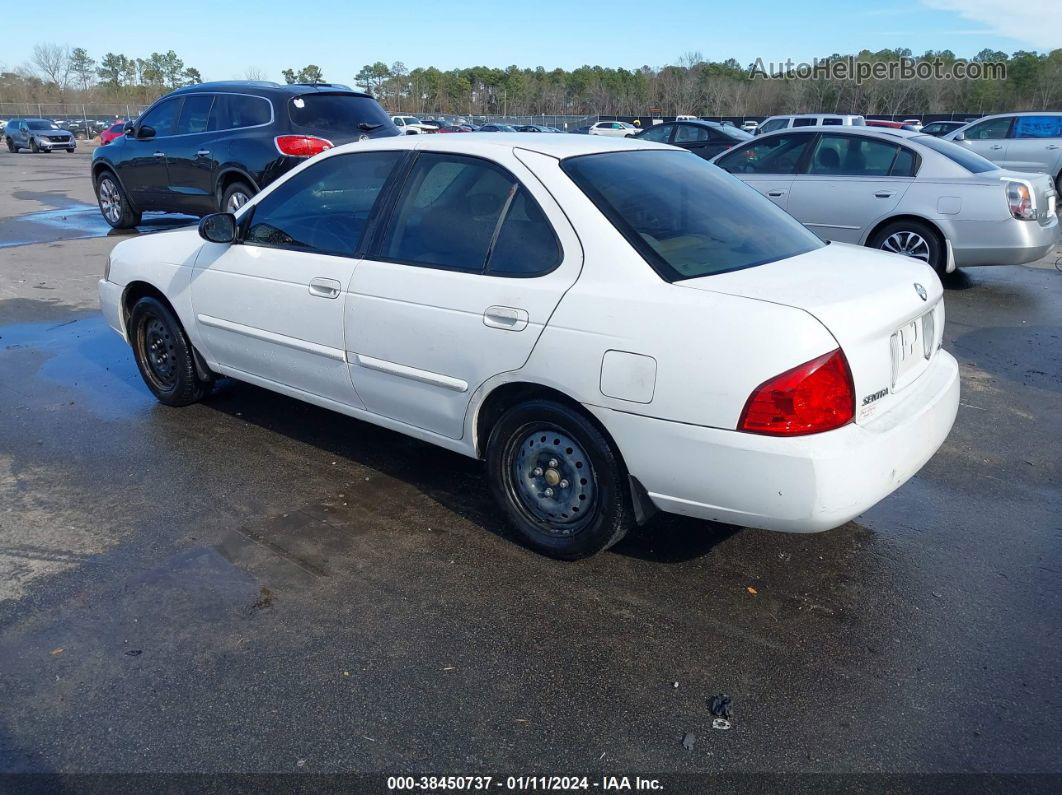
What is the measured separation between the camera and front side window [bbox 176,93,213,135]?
432 inches

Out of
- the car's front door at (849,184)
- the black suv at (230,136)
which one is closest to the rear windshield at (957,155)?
the car's front door at (849,184)

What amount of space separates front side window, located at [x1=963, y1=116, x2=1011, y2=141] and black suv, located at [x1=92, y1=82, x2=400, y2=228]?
12.4 meters

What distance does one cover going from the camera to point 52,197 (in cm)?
1814

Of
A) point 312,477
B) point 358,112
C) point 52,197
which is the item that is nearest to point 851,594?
point 312,477

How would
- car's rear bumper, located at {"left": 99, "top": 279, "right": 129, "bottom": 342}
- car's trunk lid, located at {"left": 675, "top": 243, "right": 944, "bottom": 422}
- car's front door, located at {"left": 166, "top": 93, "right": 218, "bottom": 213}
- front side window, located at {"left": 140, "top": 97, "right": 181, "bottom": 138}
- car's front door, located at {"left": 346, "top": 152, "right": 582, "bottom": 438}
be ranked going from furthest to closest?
1. front side window, located at {"left": 140, "top": 97, "right": 181, "bottom": 138}
2. car's front door, located at {"left": 166, "top": 93, "right": 218, "bottom": 213}
3. car's rear bumper, located at {"left": 99, "top": 279, "right": 129, "bottom": 342}
4. car's front door, located at {"left": 346, "top": 152, "right": 582, "bottom": 438}
5. car's trunk lid, located at {"left": 675, "top": 243, "right": 944, "bottom": 422}

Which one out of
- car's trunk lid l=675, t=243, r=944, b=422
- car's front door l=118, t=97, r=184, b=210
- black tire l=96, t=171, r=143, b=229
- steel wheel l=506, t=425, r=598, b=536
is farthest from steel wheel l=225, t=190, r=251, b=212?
car's trunk lid l=675, t=243, r=944, b=422

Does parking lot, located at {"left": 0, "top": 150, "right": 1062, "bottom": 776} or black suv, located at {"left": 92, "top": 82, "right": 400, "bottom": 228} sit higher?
black suv, located at {"left": 92, "top": 82, "right": 400, "bottom": 228}

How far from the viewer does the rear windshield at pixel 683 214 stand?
11.5ft

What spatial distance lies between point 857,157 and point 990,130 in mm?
10287

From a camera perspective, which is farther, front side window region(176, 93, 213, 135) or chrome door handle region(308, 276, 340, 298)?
front side window region(176, 93, 213, 135)

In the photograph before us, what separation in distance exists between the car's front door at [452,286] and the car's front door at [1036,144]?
16298 mm

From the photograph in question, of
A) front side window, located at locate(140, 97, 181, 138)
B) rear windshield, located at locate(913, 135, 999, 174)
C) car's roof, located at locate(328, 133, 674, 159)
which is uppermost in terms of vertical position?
front side window, located at locate(140, 97, 181, 138)

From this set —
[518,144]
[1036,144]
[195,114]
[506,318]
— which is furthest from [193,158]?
[1036,144]

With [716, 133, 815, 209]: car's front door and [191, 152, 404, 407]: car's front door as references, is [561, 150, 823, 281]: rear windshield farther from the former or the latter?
[716, 133, 815, 209]: car's front door
